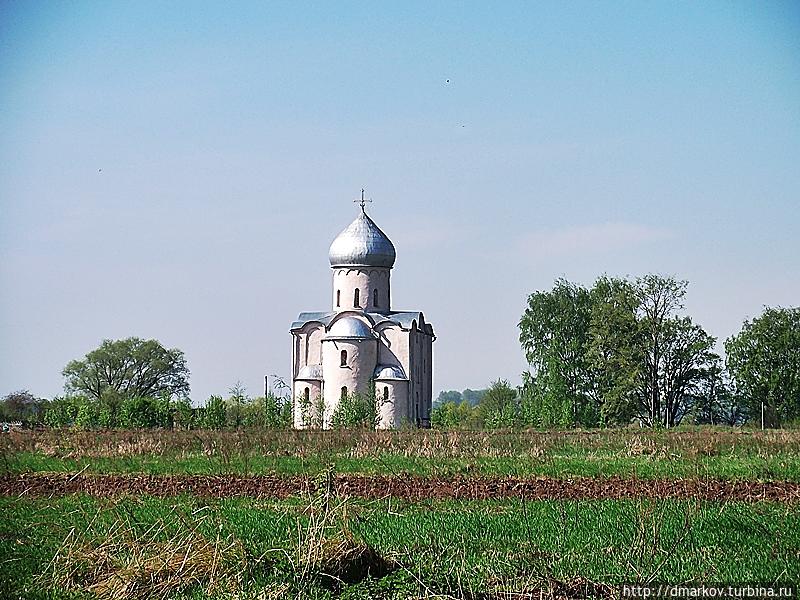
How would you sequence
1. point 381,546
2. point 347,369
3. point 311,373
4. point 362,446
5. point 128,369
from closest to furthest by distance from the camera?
point 381,546, point 362,446, point 347,369, point 311,373, point 128,369

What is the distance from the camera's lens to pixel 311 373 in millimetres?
55375

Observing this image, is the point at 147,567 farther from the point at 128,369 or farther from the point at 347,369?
the point at 128,369

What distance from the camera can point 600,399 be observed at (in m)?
65.0

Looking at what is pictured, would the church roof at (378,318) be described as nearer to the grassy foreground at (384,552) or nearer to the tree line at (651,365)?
the tree line at (651,365)

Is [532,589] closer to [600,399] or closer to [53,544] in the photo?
[53,544]

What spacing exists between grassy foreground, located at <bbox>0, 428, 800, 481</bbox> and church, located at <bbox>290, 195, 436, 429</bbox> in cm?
1910

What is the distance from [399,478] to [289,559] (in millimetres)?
8843

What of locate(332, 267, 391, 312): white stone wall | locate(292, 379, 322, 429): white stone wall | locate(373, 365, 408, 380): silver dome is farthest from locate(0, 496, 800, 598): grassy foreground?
locate(332, 267, 391, 312): white stone wall

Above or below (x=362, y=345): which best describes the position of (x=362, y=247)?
above

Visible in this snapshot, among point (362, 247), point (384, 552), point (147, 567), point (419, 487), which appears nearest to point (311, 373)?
point (362, 247)

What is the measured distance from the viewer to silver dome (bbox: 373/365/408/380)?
175ft

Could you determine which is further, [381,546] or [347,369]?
[347,369]

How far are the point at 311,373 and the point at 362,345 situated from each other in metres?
3.63

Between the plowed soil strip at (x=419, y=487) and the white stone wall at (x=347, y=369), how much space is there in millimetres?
32948
